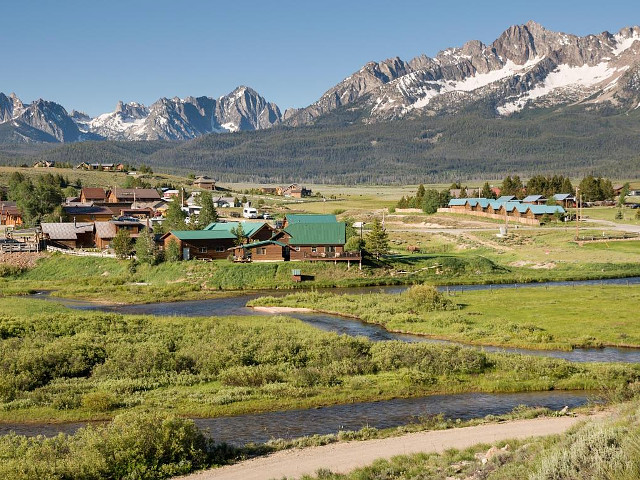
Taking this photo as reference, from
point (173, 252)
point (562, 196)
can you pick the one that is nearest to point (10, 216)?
point (173, 252)

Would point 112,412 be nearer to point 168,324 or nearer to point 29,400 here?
point 29,400

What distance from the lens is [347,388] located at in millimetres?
32500

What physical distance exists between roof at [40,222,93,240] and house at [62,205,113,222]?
21957 mm

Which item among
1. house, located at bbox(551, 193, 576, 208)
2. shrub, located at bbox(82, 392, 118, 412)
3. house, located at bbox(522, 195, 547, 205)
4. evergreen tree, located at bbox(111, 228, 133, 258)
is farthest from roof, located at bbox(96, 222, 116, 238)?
house, located at bbox(551, 193, 576, 208)

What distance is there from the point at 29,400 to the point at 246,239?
51694mm

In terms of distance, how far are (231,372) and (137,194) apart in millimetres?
118322

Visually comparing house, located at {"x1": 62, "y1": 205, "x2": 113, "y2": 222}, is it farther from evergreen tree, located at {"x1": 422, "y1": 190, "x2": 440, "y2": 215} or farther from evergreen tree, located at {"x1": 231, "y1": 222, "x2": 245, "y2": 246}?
evergreen tree, located at {"x1": 422, "y1": 190, "x2": 440, "y2": 215}

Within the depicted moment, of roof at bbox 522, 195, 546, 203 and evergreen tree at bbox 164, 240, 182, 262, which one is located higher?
roof at bbox 522, 195, 546, 203

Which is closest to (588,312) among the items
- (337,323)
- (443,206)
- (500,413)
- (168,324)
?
(337,323)

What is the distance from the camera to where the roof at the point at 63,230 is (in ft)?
302

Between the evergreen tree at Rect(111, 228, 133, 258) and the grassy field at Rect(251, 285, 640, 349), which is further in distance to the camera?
the evergreen tree at Rect(111, 228, 133, 258)

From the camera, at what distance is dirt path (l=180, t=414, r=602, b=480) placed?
22062 millimetres

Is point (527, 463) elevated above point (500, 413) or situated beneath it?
elevated above

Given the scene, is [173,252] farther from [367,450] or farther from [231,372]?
[367,450]
